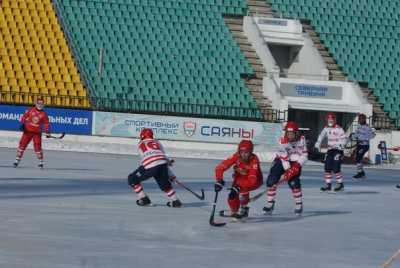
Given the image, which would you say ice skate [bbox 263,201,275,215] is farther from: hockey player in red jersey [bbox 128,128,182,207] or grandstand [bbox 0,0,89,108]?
grandstand [bbox 0,0,89,108]

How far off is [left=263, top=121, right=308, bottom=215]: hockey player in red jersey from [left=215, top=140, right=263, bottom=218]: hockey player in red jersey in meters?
1.39

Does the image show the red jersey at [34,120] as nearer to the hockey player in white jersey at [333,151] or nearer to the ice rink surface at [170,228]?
the ice rink surface at [170,228]

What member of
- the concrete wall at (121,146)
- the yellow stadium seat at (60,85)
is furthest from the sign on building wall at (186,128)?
the yellow stadium seat at (60,85)

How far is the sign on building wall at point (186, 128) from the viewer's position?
127ft

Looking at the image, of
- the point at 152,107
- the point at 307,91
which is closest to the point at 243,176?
the point at 152,107

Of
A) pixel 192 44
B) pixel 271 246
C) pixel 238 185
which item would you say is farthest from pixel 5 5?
pixel 271 246

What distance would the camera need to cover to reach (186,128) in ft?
129

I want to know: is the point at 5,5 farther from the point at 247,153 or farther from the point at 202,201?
the point at 247,153

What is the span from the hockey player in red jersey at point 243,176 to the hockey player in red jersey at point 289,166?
54.7 inches

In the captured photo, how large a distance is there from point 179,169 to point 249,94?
43.1 feet

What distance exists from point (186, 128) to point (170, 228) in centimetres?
2432

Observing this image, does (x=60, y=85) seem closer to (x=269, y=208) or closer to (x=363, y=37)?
(x=363, y=37)

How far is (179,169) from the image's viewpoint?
29.9m

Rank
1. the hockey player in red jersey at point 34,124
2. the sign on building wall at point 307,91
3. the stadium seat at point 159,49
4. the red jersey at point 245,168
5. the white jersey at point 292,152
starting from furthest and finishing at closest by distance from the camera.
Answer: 1. the sign on building wall at point 307,91
2. the stadium seat at point 159,49
3. the hockey player in red jersey at point 34,124
4. the white jersey at point 292,152
5. the red jersey at point 245,168
